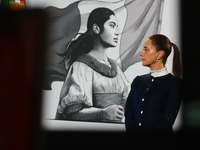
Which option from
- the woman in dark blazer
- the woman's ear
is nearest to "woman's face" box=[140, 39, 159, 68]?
the woman in dark blazer

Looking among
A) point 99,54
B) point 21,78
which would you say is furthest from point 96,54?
point 21,78

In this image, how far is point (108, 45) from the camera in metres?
0.76

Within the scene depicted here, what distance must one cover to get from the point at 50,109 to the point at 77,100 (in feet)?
0.20

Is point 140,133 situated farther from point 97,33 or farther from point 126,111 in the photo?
point 97,33

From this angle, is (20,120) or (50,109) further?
(50,109)

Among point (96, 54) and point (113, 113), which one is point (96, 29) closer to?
point (96, 54)

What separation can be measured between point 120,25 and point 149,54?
93mm

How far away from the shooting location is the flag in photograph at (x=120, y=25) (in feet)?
2.47

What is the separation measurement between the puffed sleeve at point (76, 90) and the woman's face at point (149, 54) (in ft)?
0.39

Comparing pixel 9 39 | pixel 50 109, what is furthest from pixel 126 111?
pixel 9 39

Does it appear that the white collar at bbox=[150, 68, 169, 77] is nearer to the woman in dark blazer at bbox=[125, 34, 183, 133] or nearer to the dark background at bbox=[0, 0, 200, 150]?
the woman in dark blazer at bbox=[125, 34, 183, 133]

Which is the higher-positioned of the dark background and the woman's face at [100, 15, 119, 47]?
the woman's face at [100, 15, 119, 47]

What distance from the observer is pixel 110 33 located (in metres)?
0.77

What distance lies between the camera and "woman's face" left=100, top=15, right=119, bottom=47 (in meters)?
0.76
